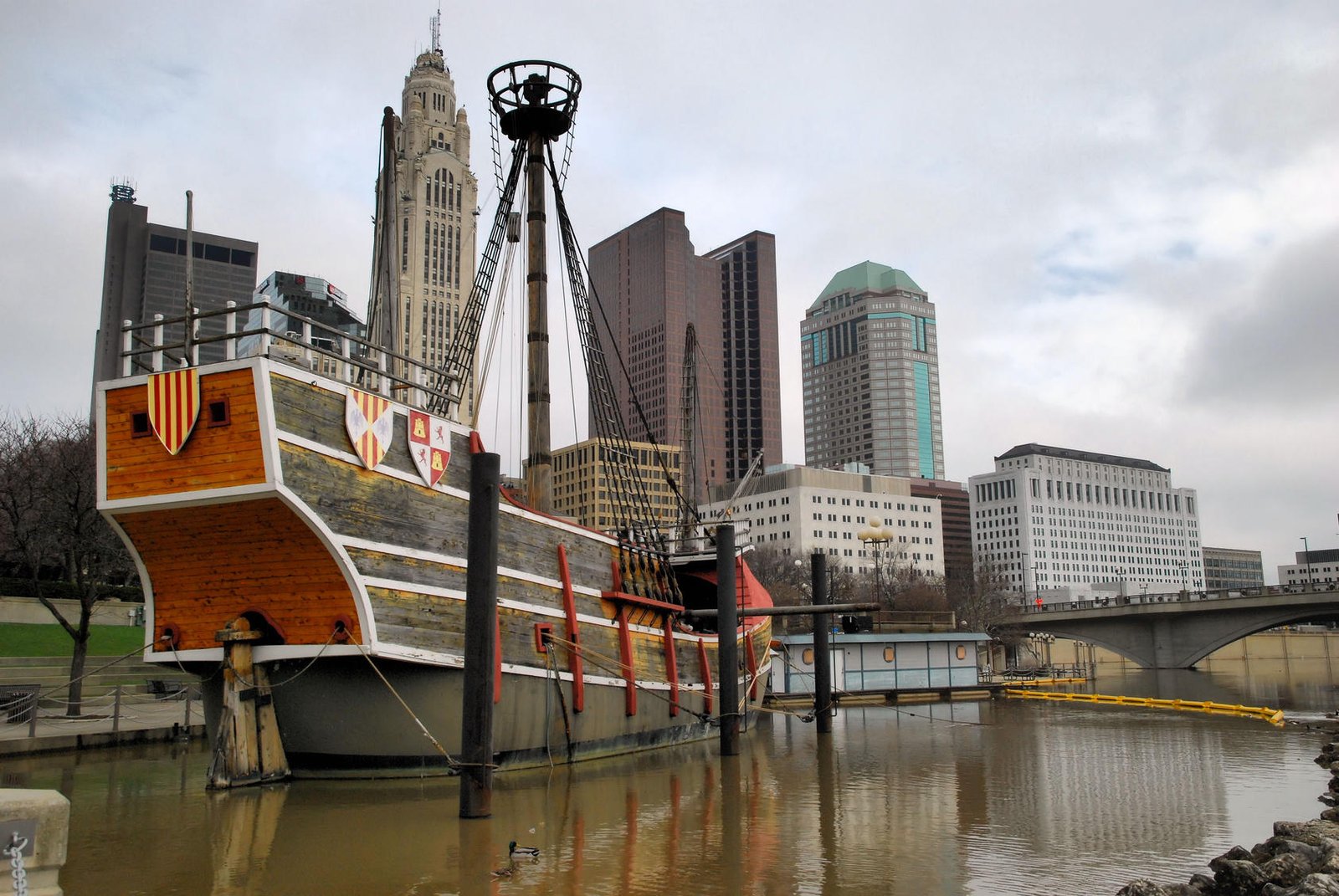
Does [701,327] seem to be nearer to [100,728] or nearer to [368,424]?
[100,728]

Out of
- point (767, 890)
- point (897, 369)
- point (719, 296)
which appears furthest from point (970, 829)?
point (897, 369)

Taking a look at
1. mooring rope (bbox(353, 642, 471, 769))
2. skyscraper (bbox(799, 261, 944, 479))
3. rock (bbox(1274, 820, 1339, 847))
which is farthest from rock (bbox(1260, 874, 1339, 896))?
skyscraper (bbox(799, 261, 944, 479))

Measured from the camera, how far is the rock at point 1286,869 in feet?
26.9

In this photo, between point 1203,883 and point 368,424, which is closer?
point 1203,883

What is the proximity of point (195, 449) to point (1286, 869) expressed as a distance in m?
12.1

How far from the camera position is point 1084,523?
516ft

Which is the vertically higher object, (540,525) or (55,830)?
(540,525)

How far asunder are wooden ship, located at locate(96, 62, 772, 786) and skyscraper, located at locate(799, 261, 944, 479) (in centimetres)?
16906

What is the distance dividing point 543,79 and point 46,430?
2061cm

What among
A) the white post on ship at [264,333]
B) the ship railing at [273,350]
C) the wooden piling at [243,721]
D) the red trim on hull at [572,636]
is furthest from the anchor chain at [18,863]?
the red trim on hull at [572,636]

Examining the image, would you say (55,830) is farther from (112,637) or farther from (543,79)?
(112,637)

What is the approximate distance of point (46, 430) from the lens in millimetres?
32031

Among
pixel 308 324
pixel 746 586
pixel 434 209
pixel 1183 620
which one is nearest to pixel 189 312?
pixel 308 324

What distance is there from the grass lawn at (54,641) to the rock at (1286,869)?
1201 inches
